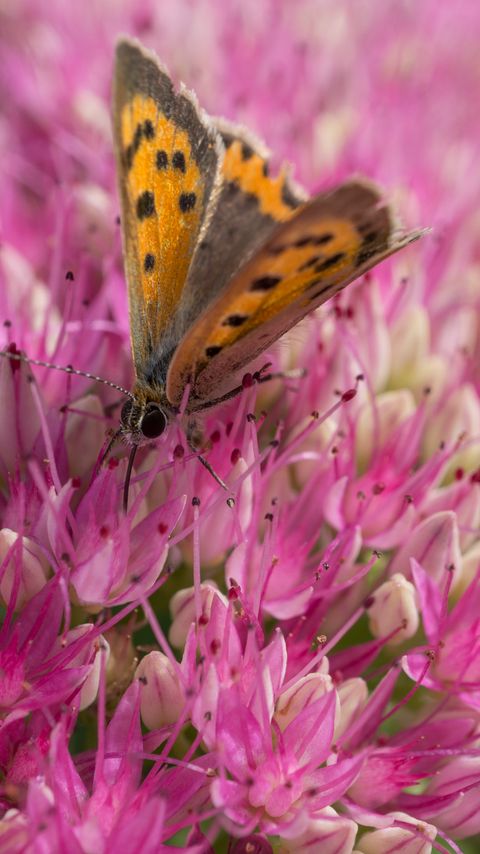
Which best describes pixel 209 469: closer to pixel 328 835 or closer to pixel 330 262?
pixel 330 262

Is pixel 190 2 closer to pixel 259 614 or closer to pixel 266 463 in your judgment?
pixel 266 463

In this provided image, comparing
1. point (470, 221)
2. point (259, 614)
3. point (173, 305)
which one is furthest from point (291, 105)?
point (259, 614)

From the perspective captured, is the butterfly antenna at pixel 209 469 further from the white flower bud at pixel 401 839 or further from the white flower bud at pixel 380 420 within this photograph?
the white flower bud at pixel 401 839

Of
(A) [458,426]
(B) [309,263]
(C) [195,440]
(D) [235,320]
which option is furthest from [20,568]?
(A) [458,426]

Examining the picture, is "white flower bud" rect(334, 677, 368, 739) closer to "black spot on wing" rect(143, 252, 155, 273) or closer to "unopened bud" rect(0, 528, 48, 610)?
"unopened bud" rect(0, 528, 48, 610)

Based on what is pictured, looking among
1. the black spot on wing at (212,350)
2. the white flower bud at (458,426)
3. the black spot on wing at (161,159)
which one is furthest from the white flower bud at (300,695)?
the black spot on wing at (161,159)

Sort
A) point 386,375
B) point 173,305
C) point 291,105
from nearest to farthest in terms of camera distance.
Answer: point 173,305, point 386,375, point 291,105

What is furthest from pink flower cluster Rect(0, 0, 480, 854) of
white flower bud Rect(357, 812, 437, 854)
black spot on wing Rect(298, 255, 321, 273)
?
black spot on wing Rect(298, 255, 321, 273)
